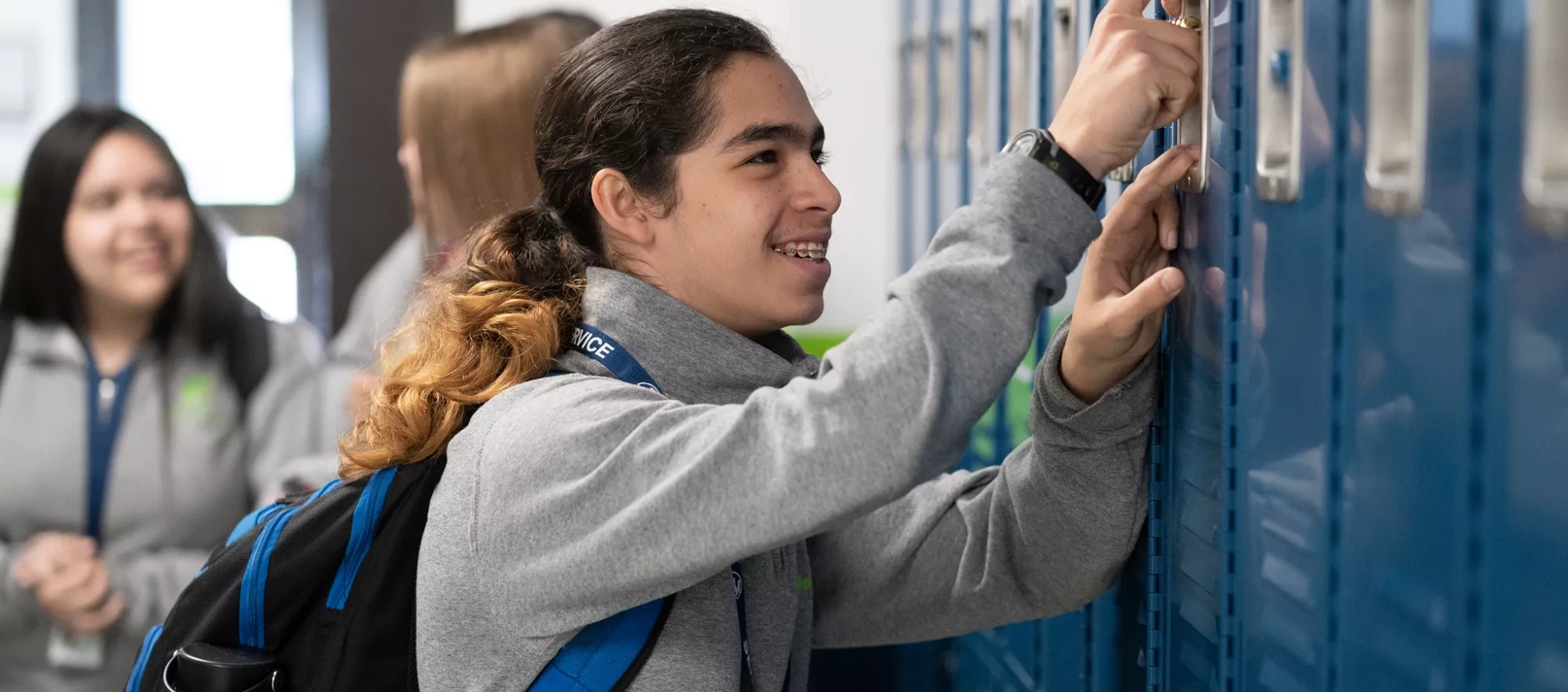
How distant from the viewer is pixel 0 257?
3.19m

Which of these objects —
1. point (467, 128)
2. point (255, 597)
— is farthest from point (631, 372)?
point (467, 128)

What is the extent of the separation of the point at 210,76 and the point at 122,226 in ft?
1.70

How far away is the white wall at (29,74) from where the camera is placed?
343 cm

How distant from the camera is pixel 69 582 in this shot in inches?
115

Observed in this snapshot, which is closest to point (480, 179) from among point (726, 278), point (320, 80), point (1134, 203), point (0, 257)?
point (320, 80)

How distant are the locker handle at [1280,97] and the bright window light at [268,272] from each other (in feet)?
9.34

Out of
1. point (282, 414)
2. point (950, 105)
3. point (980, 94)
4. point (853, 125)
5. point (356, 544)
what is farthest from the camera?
point (282, 414)

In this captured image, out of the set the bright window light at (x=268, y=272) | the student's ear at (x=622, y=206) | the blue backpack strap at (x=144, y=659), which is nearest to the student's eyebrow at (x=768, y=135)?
the student's ear at (x=622, y=206)

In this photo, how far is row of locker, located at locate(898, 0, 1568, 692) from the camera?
0.77 meters

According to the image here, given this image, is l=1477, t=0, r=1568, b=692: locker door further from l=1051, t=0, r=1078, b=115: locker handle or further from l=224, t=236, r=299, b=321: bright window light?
l=224, t=236, r=299, b=321: bright window light

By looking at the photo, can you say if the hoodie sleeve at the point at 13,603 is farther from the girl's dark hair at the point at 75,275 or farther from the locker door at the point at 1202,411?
the locker door at the point at 1202,411

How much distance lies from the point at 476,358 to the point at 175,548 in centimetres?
200

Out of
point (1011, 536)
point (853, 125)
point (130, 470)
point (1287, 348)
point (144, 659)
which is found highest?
point (853, 125)

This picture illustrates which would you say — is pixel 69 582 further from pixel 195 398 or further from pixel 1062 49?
pixel 1062 49
